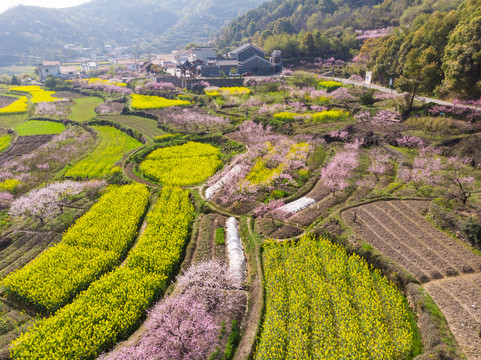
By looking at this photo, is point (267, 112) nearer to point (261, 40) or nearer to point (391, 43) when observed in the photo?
point (391, 43)

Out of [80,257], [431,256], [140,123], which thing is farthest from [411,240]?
[140,123]

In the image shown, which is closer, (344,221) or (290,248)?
(290,248)

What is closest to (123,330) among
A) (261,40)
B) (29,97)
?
(29,97)

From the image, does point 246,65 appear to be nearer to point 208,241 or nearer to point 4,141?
point 4,141

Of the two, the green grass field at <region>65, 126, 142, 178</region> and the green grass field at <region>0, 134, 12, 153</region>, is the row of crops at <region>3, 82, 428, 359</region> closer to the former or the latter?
the green grass field at <region>65, 126, 142, 178</region>

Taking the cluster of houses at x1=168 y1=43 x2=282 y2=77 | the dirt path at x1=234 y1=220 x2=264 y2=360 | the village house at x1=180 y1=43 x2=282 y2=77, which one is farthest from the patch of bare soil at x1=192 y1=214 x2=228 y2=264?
the village house at x1=180 y1=43 x2=282 y2=77

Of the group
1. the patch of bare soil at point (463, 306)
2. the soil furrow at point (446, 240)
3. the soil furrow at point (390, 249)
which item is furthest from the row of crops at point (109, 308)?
the soil furrow at point (446, 240)
